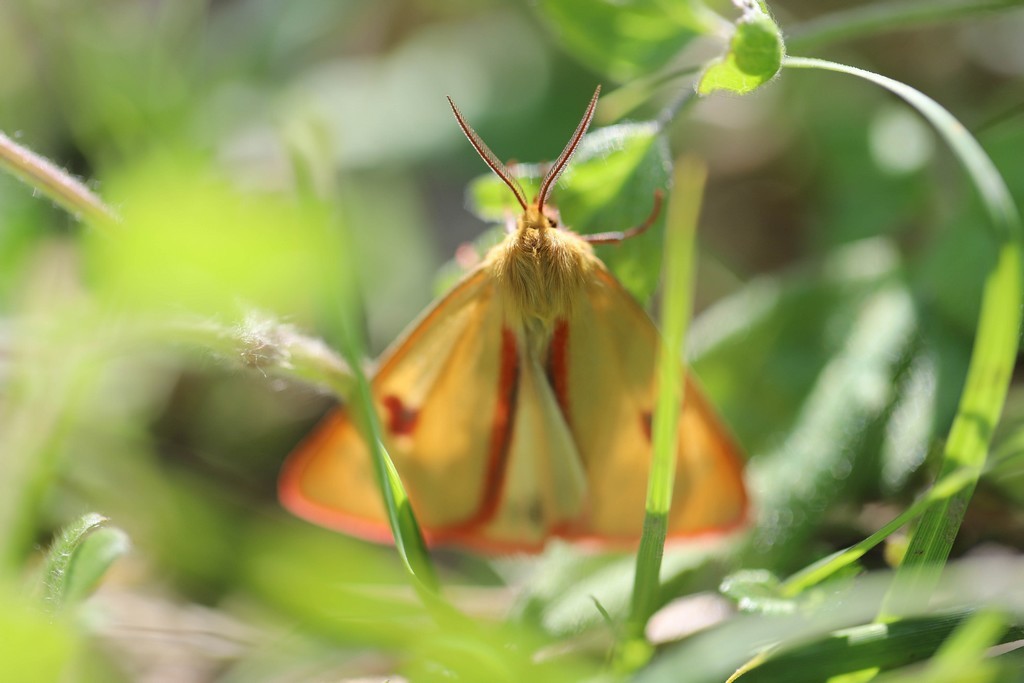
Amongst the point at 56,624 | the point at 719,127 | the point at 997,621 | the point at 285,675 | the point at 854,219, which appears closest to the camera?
the point at 997,621

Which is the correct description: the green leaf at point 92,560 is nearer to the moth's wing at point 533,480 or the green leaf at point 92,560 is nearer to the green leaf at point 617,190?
the moth's wing at point 533,480

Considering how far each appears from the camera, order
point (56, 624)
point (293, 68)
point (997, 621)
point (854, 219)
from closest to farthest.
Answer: point (997, 621), point (56, 624), point (854, 219), point (293, 68)

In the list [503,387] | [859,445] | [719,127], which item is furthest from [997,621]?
[719,127]

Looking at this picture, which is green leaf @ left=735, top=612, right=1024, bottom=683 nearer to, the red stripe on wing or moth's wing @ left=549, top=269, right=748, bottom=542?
moth's wing @ left=549, top=269, right=748, bottom=542

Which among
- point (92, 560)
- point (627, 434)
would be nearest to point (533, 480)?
point (627, 434)

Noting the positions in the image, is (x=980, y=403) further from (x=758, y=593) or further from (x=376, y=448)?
(x=376, y=448)

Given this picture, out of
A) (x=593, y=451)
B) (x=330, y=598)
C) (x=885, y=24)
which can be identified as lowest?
(x=330, y=598)

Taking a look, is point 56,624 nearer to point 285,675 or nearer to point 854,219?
point 285,675
